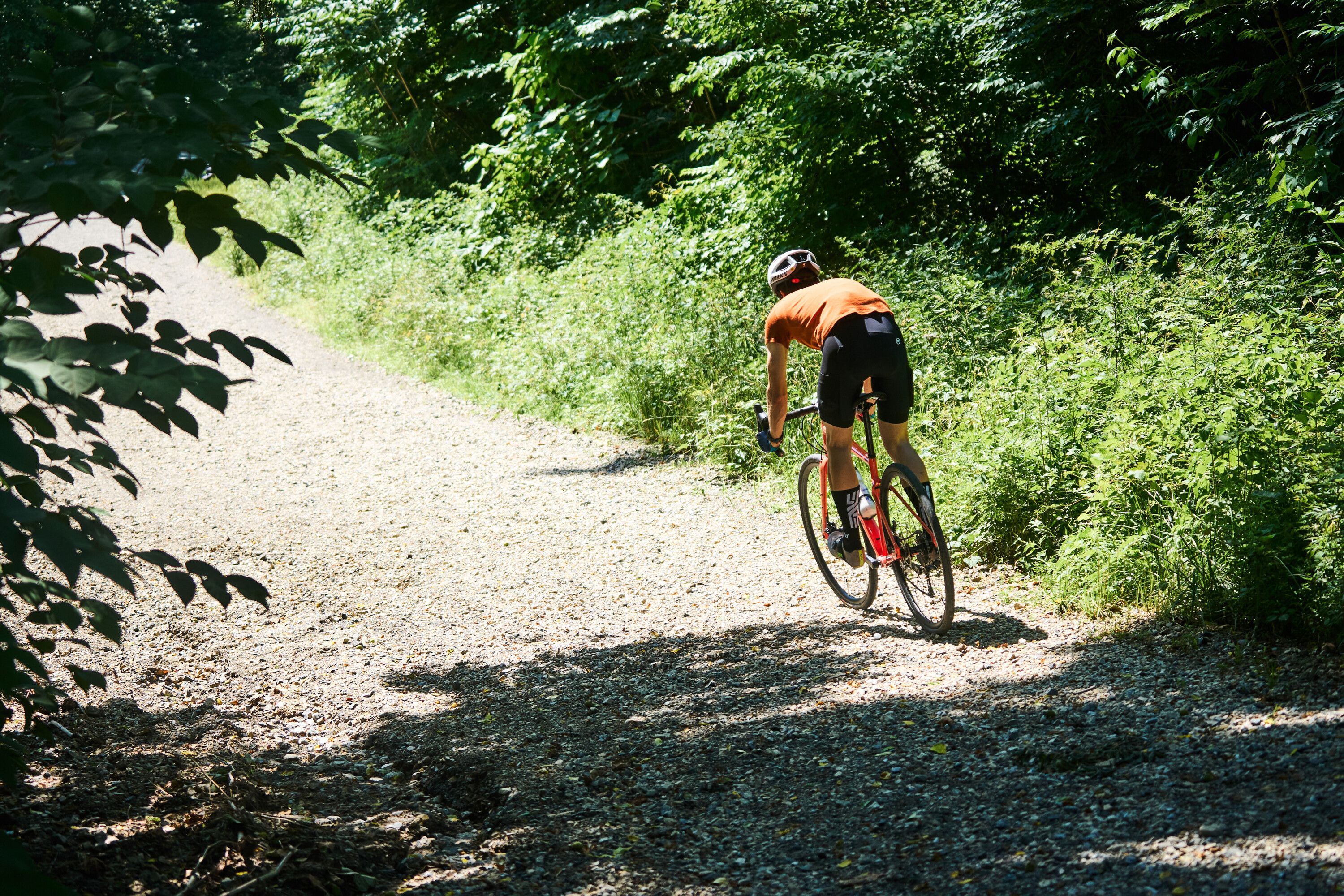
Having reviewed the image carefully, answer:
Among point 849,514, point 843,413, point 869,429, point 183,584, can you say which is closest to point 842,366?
point 843,413

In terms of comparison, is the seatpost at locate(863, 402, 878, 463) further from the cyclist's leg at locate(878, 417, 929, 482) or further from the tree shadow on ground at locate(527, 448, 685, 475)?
the tree shadow on ground at locate(527, 448, 685, 475)

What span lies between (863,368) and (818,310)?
378 millimetres

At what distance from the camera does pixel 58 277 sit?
7.18 feet

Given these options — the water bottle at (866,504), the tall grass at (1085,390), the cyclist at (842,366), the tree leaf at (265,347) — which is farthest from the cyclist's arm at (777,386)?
the tree leaf at (265,347)

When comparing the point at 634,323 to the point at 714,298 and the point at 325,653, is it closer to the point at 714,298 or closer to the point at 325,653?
the point at 714,298

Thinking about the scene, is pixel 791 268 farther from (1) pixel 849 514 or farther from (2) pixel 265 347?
(2) pixel 265 347

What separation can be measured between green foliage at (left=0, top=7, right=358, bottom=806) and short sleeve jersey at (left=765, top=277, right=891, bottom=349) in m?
2.95

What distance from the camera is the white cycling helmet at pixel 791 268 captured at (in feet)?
18.3

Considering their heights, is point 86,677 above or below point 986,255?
below

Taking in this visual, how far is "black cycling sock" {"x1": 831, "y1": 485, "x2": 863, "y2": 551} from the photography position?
5672 mm

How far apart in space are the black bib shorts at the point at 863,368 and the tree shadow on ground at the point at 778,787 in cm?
121

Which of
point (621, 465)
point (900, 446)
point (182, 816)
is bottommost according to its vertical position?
point (182, 816)

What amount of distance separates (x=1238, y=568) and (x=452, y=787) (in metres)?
3.46

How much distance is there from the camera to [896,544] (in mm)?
5359
